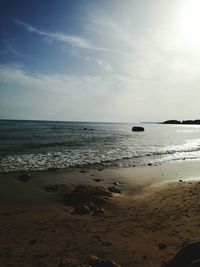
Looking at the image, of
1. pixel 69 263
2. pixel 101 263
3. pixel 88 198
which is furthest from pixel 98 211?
pixel 101 263

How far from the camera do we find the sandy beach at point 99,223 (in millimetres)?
6664

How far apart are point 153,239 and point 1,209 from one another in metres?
6.03

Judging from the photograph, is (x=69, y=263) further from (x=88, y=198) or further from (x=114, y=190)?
(x=114, y=190)

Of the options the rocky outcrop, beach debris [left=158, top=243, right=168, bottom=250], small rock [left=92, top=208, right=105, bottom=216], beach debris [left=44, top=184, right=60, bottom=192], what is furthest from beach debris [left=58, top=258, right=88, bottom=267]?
beach debris [left=44, top=184, right=60, bottom=192]

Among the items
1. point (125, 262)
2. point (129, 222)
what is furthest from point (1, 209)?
point (125, 262)

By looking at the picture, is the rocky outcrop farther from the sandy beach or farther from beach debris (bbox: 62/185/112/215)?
beach debris (bbox: 62/185/112/215)

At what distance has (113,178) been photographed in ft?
55.3

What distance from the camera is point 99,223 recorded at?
8930 mm

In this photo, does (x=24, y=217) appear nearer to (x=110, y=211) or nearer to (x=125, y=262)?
(x=110, y=211)

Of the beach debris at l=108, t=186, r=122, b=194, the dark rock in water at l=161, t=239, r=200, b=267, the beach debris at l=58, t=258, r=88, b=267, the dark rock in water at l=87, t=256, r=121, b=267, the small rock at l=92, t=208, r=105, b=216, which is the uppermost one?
the dark rock in water at l=161, t=239, r=200, b=267

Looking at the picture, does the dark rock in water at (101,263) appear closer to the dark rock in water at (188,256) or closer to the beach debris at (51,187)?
the dark rock in water at (188,256)

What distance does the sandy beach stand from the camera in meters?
6.66

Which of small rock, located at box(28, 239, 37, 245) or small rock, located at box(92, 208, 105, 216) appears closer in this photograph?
small rock, located at box(28, 239, 37, 245)

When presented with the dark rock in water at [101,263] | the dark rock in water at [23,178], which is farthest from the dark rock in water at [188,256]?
the dark rock in water at [23,178]
